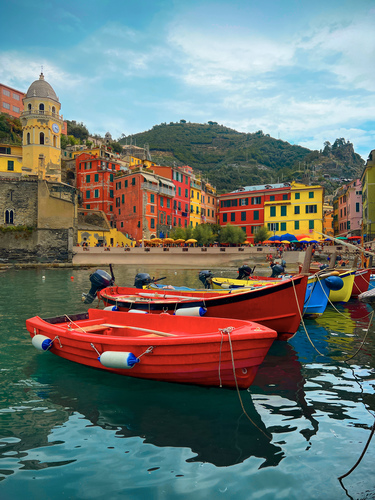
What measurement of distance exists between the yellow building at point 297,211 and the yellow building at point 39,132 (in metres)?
31.6

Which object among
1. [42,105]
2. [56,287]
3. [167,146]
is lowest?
[56,287]

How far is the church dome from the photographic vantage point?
2119 inches

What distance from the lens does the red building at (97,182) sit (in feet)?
181

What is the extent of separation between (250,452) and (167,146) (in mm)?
121115

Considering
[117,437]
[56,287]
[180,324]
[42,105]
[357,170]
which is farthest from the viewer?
[357,170]

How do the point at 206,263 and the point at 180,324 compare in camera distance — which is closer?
the point at 180,324

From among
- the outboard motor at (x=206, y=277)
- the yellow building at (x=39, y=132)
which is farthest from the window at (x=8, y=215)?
the outboard motor at (x=206, y=277)

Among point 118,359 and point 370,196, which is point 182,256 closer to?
point 370,196

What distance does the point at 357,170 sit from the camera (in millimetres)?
108500

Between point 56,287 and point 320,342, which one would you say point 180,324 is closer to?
point 320,342

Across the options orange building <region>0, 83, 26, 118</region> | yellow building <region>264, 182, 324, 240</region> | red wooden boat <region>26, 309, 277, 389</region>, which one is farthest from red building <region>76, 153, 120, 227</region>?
red wooden boat <region>26, 309, 277, 389</region>

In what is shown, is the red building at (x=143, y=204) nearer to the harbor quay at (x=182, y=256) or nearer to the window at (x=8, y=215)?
the harbor quay at (x=182, y=256)

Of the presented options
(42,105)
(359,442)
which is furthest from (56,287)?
(42,105)

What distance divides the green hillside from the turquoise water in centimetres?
8548
